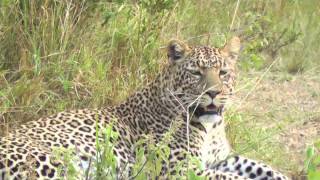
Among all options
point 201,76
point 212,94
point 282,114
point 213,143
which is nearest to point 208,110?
point 212,94

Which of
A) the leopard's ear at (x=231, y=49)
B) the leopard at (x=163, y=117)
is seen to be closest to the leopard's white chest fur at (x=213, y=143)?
the leopard at (x=163, y=117)

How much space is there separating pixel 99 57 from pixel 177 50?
135cm

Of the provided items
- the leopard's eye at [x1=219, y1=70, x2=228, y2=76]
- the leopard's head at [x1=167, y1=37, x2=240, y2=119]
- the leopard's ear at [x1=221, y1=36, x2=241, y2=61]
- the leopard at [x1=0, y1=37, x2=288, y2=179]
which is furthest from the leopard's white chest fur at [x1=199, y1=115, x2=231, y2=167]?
the leopard's ear at [x1=221, y1=36, x2=241, y2=61]

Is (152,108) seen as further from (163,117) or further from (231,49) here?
(231,49)

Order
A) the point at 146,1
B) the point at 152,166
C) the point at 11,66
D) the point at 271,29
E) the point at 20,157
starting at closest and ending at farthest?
the point at 152,166 < the point at 20,157 < the point at 11,66 < the point at 146,1 < the point at 271,29

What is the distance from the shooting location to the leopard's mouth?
713 cm

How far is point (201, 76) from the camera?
7.26 m

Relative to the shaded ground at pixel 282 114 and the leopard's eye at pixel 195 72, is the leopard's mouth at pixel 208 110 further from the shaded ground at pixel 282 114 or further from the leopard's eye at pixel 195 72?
the shaded ground at pixel 282 114

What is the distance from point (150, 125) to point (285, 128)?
64.1 inches

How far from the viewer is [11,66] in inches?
320

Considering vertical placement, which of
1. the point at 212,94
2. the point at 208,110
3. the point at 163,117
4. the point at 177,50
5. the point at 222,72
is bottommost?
the point at 163,117

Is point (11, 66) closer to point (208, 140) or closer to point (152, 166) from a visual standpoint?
point (208, 140)

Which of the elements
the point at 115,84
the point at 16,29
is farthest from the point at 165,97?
the point at 16,29

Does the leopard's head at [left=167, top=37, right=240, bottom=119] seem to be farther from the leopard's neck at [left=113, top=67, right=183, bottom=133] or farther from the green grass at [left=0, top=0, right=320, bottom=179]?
the green grass at [left=0, top=0, right=320, bottom=179]
